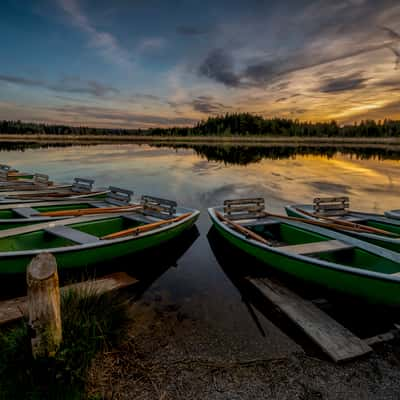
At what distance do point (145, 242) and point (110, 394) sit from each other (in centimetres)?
354

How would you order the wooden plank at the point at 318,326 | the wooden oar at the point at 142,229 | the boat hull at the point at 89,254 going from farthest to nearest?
the wooden oar at the point at 142,229 → the boat hull at the point at 89,254 → the wooden plank at the point at 318,326

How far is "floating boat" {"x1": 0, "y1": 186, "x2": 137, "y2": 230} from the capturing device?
252 inches

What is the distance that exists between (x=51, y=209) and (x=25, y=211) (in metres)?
0.92

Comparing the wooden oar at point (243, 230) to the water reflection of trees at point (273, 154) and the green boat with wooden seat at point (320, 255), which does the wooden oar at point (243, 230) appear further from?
the water reflection of trees at point (273, 154)

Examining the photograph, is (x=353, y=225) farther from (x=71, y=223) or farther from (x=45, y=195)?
(x=45, y=195)

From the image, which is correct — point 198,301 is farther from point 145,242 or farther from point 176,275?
point 145,242

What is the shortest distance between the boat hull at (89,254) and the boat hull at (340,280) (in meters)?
2.40

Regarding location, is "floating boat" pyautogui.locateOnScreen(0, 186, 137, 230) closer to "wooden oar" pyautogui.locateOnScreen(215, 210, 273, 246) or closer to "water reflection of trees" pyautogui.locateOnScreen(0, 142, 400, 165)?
"wooden oar" pyautogui.locateOnScreen(215, 210, 273, 246)

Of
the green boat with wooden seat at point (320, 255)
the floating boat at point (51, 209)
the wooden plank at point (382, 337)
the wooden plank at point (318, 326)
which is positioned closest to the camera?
the wooden plank at point (318, 326)

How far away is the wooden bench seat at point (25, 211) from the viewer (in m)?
7.08

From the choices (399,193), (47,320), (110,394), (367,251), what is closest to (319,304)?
(367,251)

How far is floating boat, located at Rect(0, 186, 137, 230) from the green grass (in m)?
3.78

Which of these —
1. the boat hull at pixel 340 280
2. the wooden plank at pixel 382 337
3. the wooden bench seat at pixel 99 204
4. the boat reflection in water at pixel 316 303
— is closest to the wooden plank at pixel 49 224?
the wooden bench seat at pixel 99 204

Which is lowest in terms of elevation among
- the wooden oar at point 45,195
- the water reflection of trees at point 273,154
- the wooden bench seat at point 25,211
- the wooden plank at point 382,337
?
the wooden plank at point 382,337
